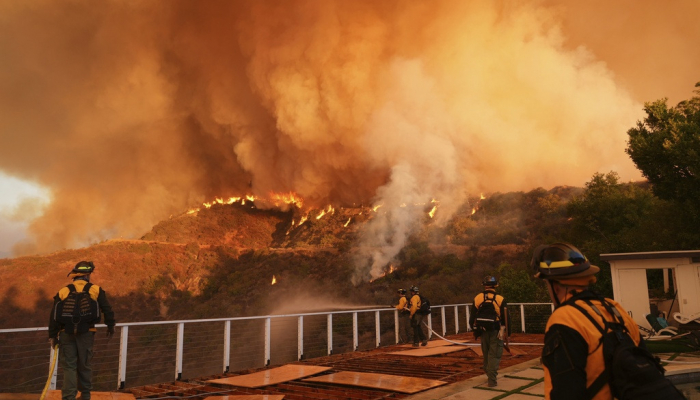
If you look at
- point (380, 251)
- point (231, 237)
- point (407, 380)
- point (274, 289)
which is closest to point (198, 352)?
point (274, 289)

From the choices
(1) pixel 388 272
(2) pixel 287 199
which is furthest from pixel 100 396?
(2) pixel 287 199

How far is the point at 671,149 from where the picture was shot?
20.0m

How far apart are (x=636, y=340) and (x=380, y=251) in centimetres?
4710

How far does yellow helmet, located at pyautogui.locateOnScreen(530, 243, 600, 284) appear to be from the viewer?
2186 millimetres

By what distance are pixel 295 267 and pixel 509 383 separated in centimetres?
5059

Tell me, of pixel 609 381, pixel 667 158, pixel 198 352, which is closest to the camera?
pixel 609 381

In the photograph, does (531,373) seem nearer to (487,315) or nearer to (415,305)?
(487,315)

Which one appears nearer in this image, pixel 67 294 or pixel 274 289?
pixel 67 294

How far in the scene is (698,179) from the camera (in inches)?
763

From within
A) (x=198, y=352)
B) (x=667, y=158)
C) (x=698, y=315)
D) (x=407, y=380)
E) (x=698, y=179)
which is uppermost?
(x=667, y=158)

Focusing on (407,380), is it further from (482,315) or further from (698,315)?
(698,315)

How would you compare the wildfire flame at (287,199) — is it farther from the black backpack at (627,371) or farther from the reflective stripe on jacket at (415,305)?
the black backpack at (627,371)

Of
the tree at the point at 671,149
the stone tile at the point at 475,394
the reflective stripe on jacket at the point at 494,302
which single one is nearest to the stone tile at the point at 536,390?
the stone tile at the point at 475,394

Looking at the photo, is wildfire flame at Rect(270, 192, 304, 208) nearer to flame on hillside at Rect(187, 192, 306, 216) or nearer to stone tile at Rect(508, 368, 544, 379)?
flame on hillside at Rect(187, 192, 306, 216)
